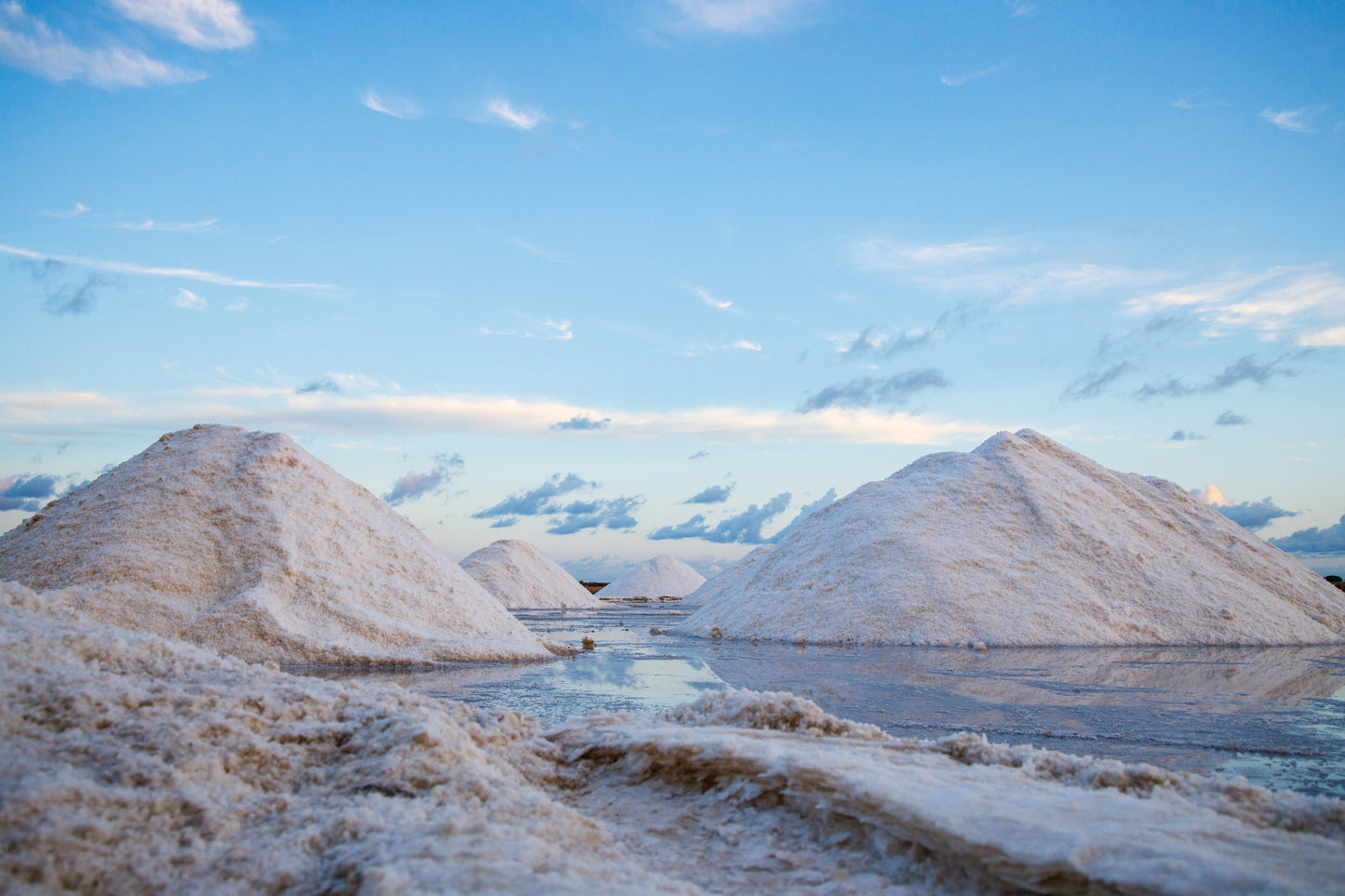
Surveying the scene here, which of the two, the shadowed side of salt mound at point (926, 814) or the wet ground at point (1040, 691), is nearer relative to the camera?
the shadowed side of salt mound at point (926, 814)

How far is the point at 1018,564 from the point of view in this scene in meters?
12.3

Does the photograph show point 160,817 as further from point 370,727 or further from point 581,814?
point 581,814

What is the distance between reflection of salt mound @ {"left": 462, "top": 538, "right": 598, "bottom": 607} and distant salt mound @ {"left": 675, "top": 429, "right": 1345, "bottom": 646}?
43.1 ft

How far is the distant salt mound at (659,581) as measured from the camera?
1747 inches

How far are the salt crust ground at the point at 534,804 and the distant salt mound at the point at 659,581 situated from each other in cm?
4121

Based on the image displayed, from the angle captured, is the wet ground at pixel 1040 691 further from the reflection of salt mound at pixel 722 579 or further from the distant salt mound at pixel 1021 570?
the reflection of salt mound at pixel 722 579

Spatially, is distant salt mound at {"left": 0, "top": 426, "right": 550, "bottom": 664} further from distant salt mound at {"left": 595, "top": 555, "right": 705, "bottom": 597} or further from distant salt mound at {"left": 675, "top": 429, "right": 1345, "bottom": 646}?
distant salt mound at {"left": 595, "top": 555, "right": 705, "bottom": 597}

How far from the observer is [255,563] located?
8484mm

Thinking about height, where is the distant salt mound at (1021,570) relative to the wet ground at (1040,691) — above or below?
above

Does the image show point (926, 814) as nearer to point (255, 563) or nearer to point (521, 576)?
point (255, 563)

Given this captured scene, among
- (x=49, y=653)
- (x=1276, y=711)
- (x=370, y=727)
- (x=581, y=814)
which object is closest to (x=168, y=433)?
(x=49, y=653)

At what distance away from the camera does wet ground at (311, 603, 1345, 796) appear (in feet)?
14.4

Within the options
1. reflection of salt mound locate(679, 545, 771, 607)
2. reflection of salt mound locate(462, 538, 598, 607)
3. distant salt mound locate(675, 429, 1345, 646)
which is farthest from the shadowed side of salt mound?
reflection of salt mound locate(462, 538, 598, 607)

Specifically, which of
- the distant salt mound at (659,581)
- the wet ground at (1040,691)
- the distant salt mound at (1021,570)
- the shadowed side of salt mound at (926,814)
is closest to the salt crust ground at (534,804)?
the shadowed side of salt mound at (926,814)
